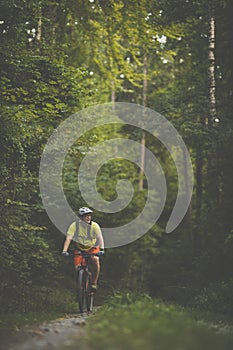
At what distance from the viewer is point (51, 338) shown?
7.86 meters

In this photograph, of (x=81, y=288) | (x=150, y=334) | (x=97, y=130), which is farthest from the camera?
(x=97, y=130)

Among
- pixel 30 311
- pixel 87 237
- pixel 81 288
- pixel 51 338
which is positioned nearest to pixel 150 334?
pixel 51 338

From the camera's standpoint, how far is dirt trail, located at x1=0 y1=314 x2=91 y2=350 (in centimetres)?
711

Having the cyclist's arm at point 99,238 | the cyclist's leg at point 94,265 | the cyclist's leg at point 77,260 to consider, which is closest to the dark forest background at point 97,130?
the cyclist's leg at point 77,260

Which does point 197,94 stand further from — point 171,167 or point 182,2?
point 171,167

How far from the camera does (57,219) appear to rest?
21375 mm

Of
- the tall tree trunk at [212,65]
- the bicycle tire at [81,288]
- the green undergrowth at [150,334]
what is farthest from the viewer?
the tall tree trunk at [212,65]

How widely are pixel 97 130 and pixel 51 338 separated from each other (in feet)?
64.9

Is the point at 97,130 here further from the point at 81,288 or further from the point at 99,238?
the point at 81,288

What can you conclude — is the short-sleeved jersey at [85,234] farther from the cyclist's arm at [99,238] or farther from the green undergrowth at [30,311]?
the green undergrowth at [30,311]

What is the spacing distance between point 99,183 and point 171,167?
519 inches

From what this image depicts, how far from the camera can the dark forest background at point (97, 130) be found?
13750 millimetres

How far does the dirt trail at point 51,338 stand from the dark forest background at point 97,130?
2.97 meters

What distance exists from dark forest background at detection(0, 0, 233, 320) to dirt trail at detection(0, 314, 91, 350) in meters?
2.97
